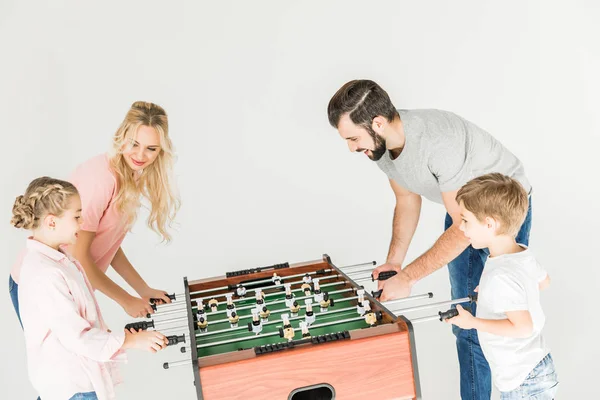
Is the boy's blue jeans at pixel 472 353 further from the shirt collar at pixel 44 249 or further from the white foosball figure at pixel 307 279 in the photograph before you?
the shirt collar at pixel 44 249

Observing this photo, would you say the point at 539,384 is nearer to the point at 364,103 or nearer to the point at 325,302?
the point at 325,302

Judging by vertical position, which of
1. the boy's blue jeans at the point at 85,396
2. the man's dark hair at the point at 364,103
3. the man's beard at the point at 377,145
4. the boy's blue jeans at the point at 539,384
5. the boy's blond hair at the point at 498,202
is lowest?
the boy's blue jeans at the point at 539,384

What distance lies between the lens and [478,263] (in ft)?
10.6

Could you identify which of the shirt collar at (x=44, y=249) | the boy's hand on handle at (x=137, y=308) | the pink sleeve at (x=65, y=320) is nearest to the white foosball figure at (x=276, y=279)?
the boy's hand on handle at (x=137, y=308)

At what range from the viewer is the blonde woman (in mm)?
2973

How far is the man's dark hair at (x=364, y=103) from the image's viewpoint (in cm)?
303

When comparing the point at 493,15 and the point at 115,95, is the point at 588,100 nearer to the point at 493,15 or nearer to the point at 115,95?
the point at 493,15

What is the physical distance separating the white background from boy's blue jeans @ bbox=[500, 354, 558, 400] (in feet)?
5.08

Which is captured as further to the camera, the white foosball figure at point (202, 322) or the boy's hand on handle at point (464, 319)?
the white foosball figure at point (202, 322)

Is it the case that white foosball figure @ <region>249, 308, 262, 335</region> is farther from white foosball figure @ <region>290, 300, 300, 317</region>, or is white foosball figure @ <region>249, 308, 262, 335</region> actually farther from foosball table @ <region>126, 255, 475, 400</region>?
white foosball figure @ <region>290, 300, 300, 317</region>

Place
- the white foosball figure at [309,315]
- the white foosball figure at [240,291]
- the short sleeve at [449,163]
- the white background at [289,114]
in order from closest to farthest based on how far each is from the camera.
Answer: the white foosball figure at [309,315]
the short sleeve at [449,163]
the white foosball figure at [240,291]
the white background at [289,114]

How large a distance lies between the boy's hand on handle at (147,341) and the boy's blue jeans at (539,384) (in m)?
1.32

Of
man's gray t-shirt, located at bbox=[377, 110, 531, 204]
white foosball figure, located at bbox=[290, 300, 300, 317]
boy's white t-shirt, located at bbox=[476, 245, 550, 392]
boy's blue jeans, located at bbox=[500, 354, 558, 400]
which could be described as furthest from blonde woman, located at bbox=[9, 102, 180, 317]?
boy's blue jeans, located at bbox=[500, 354, 558, 400]

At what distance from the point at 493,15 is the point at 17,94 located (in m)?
3.55
